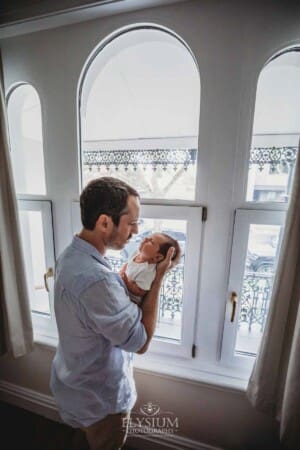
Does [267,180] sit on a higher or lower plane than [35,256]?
higher

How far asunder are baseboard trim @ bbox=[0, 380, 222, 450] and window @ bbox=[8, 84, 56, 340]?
0.47m

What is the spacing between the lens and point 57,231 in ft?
4.07

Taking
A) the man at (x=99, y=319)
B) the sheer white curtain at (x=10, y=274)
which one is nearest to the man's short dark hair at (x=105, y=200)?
the man at (x=99, y=319)

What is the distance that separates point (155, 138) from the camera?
1.11m

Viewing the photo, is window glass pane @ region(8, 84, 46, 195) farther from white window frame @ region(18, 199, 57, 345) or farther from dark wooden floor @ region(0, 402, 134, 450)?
dark wooden floor @ region(0, 402, 134, 450)

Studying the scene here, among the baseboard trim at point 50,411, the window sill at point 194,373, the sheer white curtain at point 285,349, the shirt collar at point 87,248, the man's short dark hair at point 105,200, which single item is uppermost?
the man's short dark hair at point 105,200

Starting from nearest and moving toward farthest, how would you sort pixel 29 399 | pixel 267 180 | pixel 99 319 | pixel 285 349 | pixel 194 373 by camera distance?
pixel 99 319
pixel 285 349
pixel 267 180
pixel 194 373
pixel 29 399

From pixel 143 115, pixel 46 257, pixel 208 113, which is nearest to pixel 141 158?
pixel 143 115

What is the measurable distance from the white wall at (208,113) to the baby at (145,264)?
0.84 feet

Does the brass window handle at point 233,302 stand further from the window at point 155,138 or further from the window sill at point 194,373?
the window sill at point 194,373

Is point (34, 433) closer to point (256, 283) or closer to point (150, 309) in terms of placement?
point (150, 309)

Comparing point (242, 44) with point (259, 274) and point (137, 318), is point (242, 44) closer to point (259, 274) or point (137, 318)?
point (259, 274)

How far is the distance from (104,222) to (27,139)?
3.38 ft

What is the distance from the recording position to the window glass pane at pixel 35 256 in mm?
1348
